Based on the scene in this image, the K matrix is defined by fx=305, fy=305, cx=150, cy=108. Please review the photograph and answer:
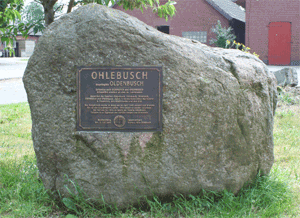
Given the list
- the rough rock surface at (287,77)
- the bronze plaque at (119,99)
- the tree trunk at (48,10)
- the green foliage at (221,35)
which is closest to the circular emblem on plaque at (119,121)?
the bronze plaque at (119,99)

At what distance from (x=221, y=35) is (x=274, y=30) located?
10.5 ft

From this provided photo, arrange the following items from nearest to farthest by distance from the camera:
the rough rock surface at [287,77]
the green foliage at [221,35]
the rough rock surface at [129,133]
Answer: the rough rock surface at [129,133], the rough rock surface at [287,77], the green foliage at [221,35]

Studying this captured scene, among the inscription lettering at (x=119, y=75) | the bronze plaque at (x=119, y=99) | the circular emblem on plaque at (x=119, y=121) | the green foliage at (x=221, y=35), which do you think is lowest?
the circular emblem on plaque at (x=119, y=121)

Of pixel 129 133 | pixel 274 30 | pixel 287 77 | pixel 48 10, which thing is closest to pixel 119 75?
pixel 129 133

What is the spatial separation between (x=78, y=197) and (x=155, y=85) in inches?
47.9

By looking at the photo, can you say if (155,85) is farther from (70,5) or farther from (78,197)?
(70,5)

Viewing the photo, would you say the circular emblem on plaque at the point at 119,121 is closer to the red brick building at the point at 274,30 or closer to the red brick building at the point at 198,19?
the red brick building at the point at 274,30

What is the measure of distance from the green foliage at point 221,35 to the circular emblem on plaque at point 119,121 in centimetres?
1564

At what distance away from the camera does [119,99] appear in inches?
109

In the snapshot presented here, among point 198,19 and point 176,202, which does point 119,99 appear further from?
point 198,19

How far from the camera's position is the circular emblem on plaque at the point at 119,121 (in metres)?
2.74

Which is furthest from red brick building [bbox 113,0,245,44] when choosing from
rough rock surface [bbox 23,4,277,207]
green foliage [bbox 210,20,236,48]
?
rough rock surface [bbox 23,4,277,207]

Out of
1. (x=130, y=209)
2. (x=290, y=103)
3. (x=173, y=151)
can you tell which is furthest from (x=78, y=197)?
(x=290, y=103)

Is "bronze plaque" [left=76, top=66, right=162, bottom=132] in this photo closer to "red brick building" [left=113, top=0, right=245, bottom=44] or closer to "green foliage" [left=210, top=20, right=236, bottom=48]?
"green foliage" [left=210, top=20, right=236, bottom=48]
